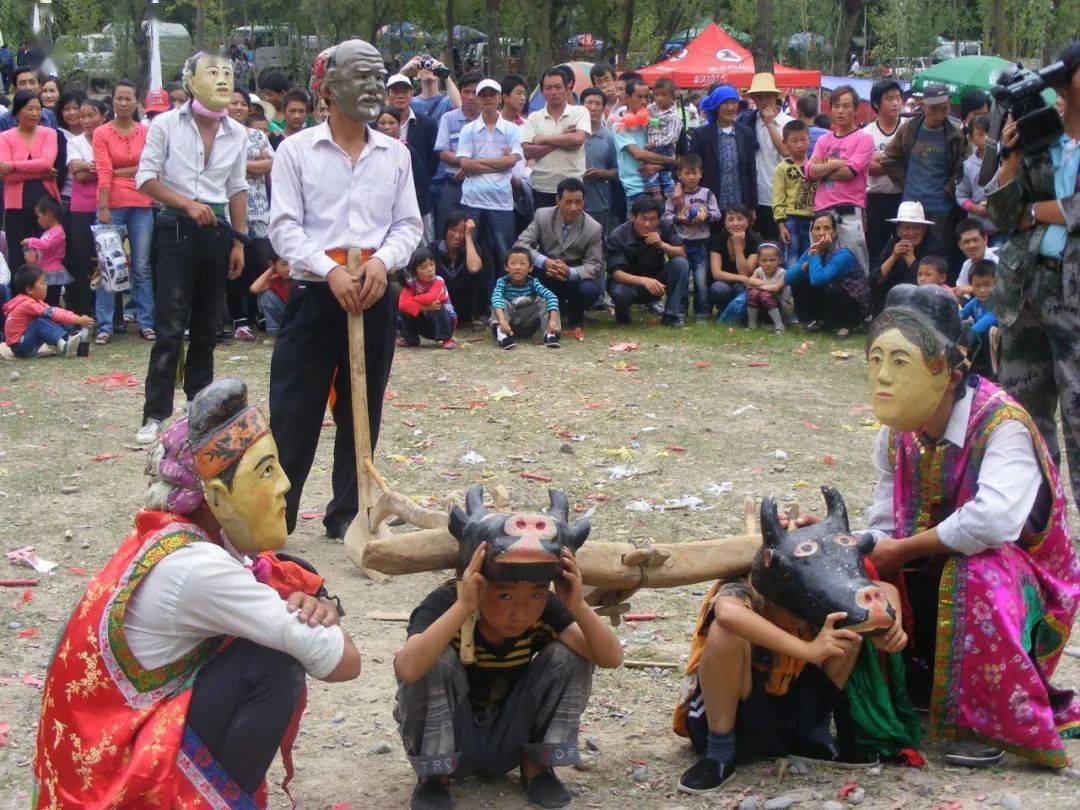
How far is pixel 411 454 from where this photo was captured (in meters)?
8.45

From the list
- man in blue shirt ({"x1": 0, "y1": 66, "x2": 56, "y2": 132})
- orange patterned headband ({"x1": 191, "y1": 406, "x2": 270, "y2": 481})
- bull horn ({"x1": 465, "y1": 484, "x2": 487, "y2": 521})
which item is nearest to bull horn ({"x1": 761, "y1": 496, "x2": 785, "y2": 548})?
bull horn ({"x1": 465, "y1": 484, "x2": 487, "y2": 521})

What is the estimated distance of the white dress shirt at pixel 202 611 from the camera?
11.4 feet

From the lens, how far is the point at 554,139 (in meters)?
13.1

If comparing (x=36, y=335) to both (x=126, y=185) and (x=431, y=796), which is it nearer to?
(x=126, y=185)

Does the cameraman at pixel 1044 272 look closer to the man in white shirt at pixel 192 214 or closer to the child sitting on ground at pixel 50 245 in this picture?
the man in white shirt at pixel 192 214

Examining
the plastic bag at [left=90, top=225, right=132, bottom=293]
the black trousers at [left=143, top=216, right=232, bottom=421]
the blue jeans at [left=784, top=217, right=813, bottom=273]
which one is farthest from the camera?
the blue jeans at [left=784, top=217, right=813, bottom=273]

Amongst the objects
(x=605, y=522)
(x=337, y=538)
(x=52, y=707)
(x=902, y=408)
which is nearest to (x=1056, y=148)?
(x=902, y=408)

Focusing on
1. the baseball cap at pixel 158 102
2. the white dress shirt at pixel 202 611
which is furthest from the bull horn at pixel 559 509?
the baseball cap at pixel 158 102

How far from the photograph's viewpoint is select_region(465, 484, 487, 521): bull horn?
413 cm

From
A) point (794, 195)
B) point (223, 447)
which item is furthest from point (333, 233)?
point (794, 195)

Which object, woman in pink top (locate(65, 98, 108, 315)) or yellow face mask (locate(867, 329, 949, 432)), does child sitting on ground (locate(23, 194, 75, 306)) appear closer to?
woman in pink top (locate(65, 98, 108, 315))

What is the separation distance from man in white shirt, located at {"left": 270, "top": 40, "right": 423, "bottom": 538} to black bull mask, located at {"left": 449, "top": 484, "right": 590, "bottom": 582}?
2412 mm

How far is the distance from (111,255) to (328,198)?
20.5 ft

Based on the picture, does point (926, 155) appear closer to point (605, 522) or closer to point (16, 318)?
point (605, 522)
